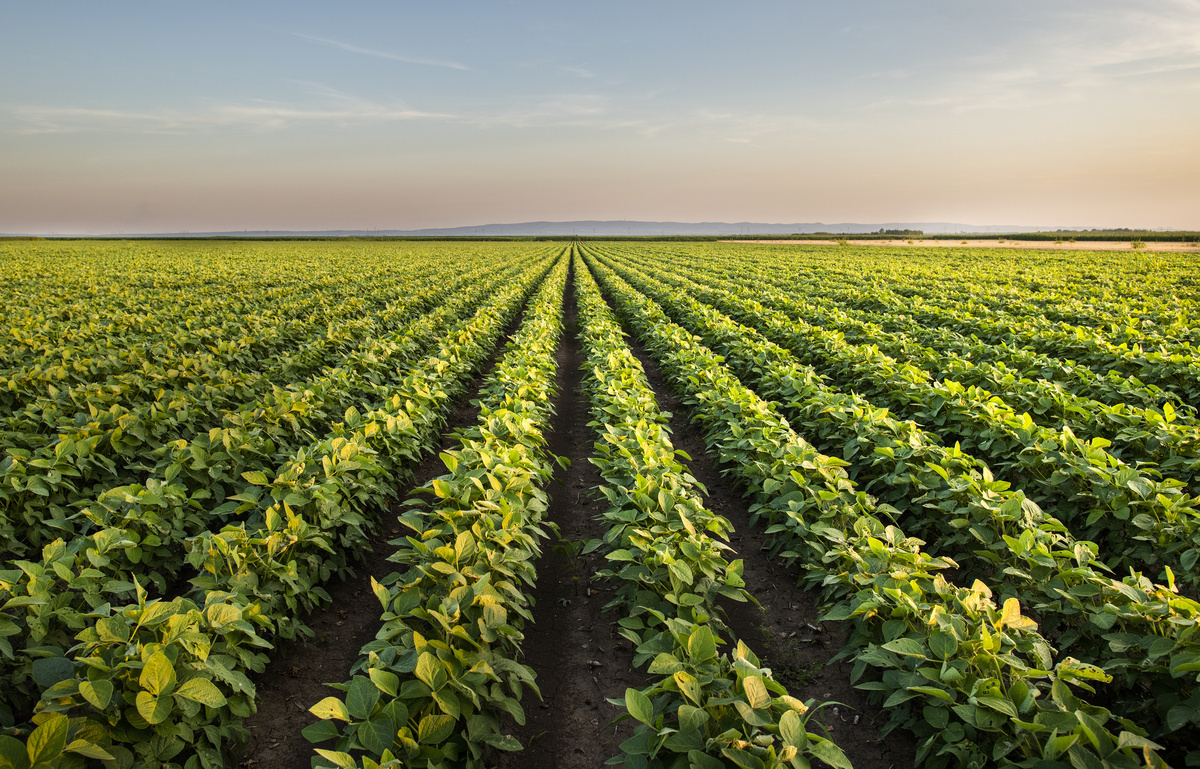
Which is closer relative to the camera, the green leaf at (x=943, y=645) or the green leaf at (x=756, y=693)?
the green leaf at (x=756, y=693)

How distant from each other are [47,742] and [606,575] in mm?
2616

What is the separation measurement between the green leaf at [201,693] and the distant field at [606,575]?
10 millimetres

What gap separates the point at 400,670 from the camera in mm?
2332

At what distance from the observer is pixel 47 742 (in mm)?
1840

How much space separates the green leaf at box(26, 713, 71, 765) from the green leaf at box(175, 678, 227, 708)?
382mm

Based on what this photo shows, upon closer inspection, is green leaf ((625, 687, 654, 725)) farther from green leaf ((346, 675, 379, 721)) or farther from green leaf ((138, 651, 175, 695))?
green leaf ((138, 651, 175, 695))

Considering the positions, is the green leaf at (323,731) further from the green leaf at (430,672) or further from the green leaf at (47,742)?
the green leaf at (47,742)

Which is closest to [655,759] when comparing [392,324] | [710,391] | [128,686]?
[128,686]

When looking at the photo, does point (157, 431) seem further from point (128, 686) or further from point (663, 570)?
point (663, 570)

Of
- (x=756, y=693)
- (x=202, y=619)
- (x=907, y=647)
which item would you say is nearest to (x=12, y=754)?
(x=202, y=619)

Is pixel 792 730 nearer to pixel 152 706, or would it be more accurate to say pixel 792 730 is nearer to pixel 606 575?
pixel 606 575

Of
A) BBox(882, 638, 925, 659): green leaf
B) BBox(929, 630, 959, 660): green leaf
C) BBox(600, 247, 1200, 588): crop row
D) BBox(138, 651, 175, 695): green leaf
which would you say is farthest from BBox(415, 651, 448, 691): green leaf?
BBox(600, 247, 1200, 588): crop row

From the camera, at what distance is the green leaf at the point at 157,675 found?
2.11 m

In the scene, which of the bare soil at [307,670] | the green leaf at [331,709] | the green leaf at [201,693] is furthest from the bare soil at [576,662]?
the green leaf at [331,709]
